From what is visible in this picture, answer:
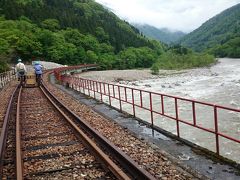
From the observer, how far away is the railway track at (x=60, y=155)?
7.38m

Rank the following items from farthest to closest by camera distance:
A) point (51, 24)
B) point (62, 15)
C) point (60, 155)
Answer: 1. point (62, 15)
2. point (51, 24)
3. point (60, 155)

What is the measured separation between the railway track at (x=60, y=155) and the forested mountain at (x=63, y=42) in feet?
198

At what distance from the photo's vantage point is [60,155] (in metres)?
8.85

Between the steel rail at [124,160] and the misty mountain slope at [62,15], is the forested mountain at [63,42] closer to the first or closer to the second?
the misty mountain slope at [62,15]

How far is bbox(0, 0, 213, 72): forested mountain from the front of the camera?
9175 cm

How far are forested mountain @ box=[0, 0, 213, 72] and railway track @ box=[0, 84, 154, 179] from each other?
60260 millimetres

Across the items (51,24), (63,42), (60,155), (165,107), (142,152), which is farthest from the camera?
(51,24)

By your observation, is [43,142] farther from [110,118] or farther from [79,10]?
[79,10]

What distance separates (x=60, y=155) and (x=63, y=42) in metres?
105

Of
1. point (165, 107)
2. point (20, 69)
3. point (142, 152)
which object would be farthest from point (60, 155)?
point (20, 69)

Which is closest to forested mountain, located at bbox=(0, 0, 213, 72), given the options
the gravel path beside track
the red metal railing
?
the red metal railing

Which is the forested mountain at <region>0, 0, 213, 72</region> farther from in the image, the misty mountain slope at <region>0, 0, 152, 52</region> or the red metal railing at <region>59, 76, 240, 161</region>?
the red metal railing at <region>59, 76, 240, 161</region>

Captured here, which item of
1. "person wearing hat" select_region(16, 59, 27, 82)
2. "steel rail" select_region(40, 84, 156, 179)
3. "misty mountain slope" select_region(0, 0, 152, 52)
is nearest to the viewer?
"steel rail" select_region(40, 84, 156, 179)

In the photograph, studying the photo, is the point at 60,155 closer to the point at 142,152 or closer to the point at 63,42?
the point at 142,152
